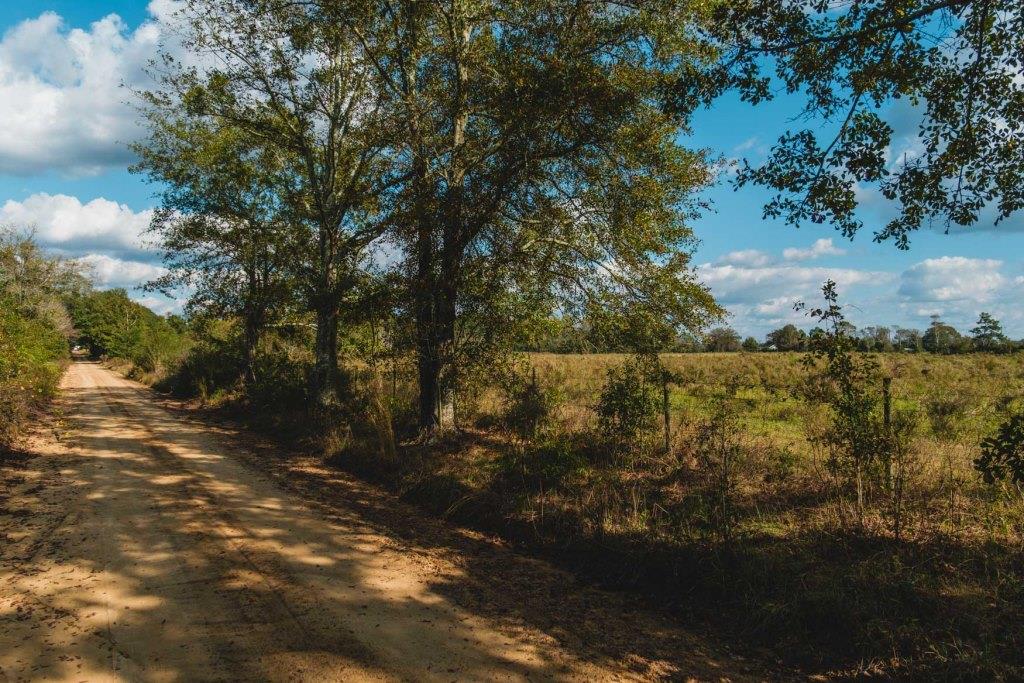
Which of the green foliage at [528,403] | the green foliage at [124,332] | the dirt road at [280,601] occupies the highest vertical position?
the green foliage at [124,332]

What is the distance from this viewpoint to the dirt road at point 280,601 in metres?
4.55

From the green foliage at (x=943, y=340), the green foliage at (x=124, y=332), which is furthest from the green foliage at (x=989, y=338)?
the green foliage at (x=124, y=332)

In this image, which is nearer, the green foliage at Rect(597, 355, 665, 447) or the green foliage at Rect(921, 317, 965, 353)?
the green foliage at Rect(597, 355, 665, 447)

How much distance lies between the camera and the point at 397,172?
12.4m

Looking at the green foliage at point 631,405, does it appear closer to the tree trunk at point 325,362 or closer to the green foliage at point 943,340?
the tree trunk at point 325,362

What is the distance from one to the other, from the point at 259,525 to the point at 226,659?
3495mm

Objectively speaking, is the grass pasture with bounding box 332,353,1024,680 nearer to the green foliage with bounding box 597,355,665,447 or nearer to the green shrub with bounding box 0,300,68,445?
the green foliage with bounding box 597,355,665,447

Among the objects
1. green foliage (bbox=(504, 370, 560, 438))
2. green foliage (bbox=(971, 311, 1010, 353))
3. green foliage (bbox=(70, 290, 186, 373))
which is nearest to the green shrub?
green foliage (bbox=(504, 370, 560, 438))

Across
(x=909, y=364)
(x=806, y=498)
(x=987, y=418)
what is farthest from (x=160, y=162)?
(x=909, y=364)

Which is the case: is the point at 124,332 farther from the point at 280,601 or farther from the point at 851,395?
the point at 851,395

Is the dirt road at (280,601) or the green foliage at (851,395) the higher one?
Answer: the green foliage at (851,395)

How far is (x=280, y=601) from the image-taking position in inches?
218

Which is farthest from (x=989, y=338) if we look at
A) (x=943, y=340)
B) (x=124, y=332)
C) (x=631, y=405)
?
(x=124, y=332)

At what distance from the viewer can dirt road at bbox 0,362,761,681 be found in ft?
14.9
